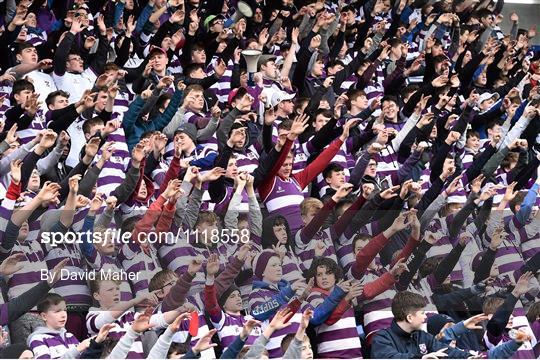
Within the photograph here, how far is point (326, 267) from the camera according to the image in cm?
834

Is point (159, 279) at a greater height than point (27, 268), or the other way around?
point (27, 268)

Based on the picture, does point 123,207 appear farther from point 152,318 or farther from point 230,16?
point 230,16

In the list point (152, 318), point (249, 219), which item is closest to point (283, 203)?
point (249, 219)

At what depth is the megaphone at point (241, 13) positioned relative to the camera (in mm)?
12953

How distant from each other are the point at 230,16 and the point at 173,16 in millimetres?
1476

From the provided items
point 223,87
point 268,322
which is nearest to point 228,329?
point 268,322

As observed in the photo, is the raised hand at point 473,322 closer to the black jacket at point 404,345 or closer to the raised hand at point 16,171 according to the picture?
the black jacket at point 404,345

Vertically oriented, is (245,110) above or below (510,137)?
above

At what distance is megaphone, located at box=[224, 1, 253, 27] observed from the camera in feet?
42.5

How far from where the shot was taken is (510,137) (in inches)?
453

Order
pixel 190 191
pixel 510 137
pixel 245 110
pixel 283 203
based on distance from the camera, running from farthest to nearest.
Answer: pixel 510 137 < pixel 245 110 < pixel 283 203 < pixel 190 191

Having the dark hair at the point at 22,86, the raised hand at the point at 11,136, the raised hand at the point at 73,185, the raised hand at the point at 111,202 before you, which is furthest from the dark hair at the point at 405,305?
the dark hair at the point at 22,86

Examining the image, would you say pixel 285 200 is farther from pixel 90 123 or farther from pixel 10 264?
pixel 10 264

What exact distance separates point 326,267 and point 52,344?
188cm
